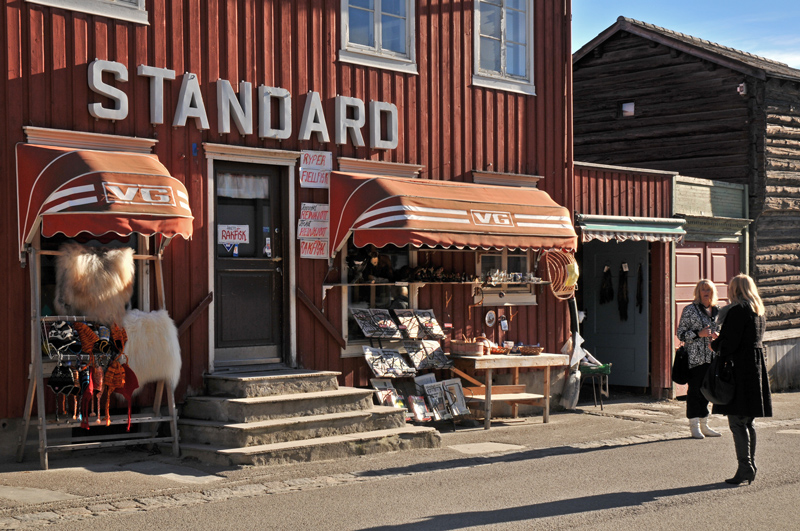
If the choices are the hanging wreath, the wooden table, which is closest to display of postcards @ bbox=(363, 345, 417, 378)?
the wooden table

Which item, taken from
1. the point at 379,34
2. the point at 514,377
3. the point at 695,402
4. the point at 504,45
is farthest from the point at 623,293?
the point at 379,34

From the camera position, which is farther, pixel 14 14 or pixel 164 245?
pixel 164 245

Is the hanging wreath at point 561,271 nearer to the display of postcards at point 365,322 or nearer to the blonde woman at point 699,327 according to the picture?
the blonde woman at point 699,327

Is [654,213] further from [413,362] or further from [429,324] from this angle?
[413,362]

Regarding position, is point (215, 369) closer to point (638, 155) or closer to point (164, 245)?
point (164, 245)

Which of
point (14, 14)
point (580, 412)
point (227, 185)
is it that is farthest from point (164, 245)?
point (580, 412)

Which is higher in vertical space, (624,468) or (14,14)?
(14,14)

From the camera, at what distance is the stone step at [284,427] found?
358 inches

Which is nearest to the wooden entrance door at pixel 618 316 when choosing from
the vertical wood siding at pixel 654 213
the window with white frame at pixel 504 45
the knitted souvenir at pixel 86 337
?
the vertical wood siding at pixel 654 213

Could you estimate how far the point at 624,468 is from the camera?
29.5 feet

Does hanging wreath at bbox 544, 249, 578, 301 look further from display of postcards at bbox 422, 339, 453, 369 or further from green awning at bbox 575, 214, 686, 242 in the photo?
display of postcards at bbox 422, 339, 453, 369

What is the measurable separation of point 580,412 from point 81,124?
25.7 feet

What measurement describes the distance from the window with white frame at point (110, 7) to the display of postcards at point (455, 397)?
18.2 feet

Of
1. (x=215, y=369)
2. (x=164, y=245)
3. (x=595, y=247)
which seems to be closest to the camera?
(x=164, y=245)
